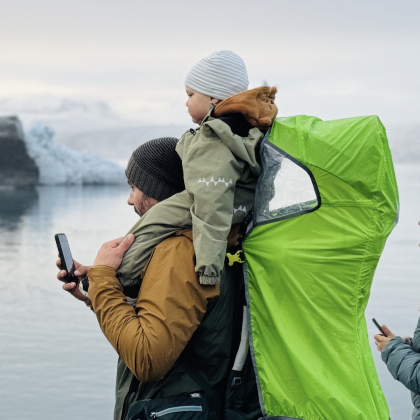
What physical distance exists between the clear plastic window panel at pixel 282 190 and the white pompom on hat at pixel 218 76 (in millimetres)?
274

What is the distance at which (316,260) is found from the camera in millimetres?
1377

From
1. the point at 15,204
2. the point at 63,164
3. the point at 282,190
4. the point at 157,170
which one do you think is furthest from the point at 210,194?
the point at 63,164

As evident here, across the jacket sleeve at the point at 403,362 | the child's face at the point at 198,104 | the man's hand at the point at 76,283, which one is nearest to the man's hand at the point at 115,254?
the man's hand at the point at 76,283

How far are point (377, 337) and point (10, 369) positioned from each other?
2.62 meters

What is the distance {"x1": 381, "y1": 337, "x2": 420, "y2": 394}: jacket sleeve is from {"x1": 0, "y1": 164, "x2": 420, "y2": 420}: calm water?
1.60 m

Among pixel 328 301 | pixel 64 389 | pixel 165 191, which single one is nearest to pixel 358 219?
pixel 328 301

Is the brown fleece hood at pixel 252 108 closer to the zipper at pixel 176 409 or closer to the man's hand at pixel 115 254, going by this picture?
the man's hand at pixel 115 254

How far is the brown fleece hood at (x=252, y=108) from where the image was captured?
142 cm

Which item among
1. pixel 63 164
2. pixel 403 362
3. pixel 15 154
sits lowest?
pixel 63 164

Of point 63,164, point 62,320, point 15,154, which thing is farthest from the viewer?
point 63,164

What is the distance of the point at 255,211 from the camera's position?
4.64 ft

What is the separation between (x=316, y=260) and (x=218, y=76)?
51 centimetres

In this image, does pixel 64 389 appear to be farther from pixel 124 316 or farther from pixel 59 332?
pixel 124 316

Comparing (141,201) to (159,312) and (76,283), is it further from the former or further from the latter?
(159,312)
